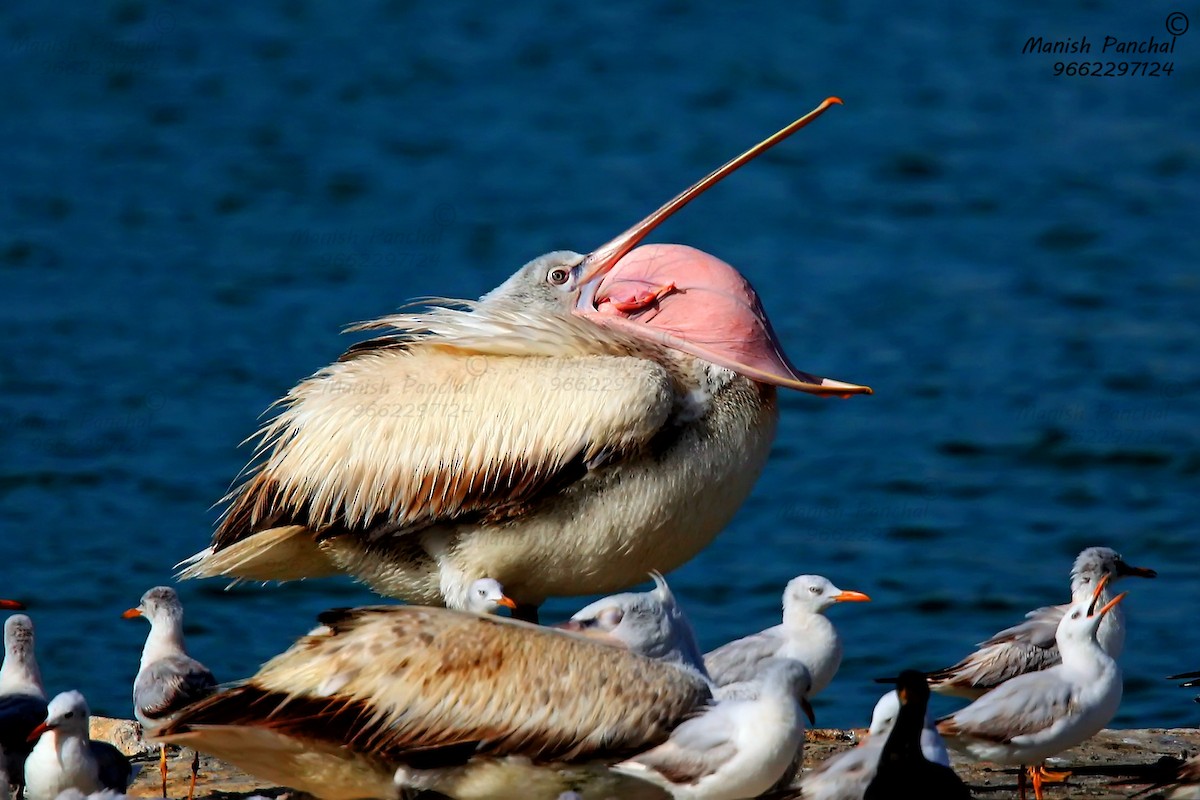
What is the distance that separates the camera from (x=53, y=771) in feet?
20.9

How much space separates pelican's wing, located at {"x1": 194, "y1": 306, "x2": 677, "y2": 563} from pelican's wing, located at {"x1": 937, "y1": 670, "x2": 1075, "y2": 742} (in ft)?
4.28

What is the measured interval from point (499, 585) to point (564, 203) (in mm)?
12015

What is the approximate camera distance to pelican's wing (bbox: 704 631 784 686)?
711 cm

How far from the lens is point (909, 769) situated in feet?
18.3

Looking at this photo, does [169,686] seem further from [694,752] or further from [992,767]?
[992,767]

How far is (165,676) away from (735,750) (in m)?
2.09

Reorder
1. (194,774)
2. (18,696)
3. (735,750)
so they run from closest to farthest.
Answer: (735,750) < (194,774) < (18,696)

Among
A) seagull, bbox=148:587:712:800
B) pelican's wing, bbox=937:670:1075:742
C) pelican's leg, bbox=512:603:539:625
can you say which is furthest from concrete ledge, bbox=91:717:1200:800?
pelican's leg, bbox=512:603:539:625

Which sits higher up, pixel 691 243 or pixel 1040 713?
pixel 691 243

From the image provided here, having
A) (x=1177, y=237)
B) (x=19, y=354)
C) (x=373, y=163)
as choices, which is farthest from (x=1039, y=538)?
(x=373, y=163)

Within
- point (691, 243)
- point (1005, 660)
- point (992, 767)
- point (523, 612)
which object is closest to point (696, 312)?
point (523, 612)

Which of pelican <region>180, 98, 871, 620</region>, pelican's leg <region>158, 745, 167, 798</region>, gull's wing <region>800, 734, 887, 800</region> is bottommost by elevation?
pelican's leg <region>158, 745, 167, 798</region>

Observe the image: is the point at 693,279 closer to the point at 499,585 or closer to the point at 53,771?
the point at 499,585

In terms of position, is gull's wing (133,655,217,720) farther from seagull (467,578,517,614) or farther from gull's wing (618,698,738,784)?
gull's wing (618,698,738,784)
